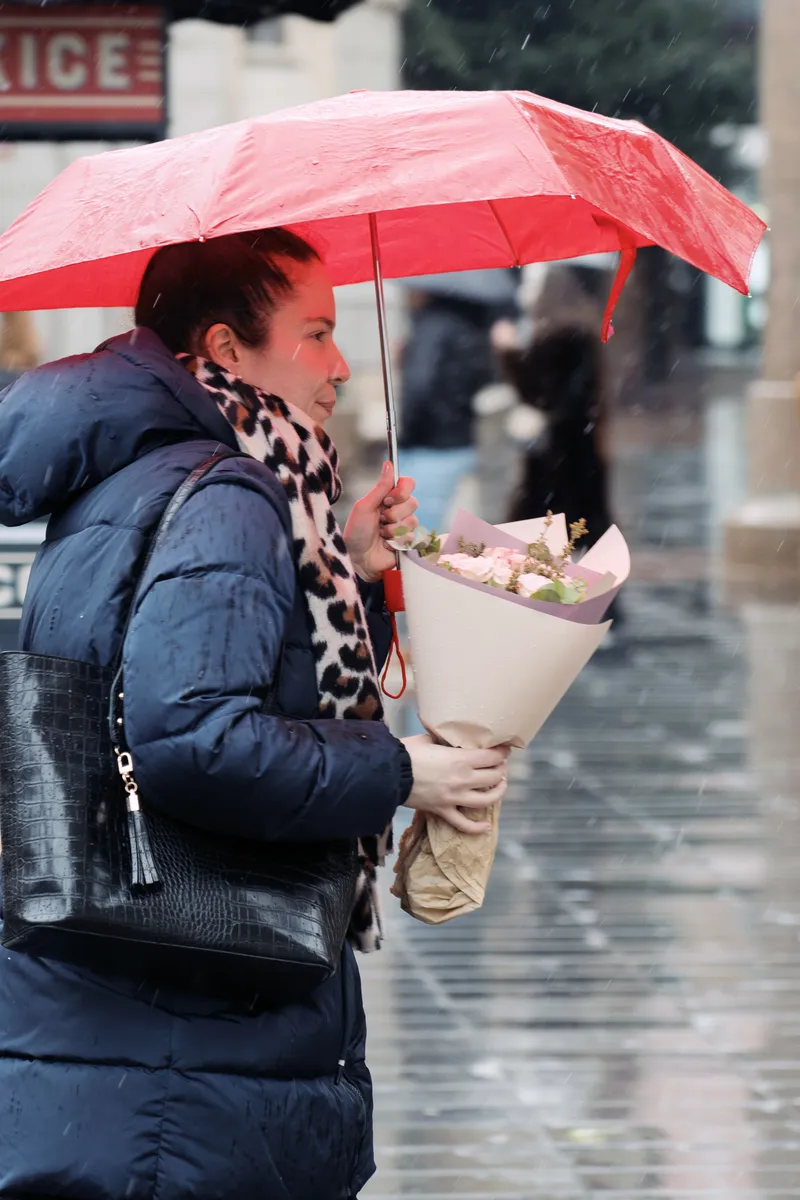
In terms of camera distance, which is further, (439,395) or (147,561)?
(439,395)

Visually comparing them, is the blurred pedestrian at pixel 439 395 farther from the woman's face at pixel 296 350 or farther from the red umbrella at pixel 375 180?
the woman's face at pixel 296 350

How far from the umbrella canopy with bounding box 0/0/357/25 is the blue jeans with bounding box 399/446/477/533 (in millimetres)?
4067

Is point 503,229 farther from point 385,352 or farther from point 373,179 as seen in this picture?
point 373,179

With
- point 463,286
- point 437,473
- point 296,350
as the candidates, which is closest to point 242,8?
point 296,350

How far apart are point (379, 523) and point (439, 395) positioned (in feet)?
23.2

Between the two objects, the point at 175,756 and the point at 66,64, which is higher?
the point at 175,756

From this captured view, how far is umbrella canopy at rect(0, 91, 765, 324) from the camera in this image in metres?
2.71

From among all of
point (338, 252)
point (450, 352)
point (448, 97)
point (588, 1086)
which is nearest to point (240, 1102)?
point (448, 97)

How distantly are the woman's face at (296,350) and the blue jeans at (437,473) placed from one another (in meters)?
7.05

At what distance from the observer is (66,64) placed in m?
5.75

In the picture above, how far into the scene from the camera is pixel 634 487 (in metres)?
23.3

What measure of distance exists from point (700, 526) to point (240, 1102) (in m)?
16.4

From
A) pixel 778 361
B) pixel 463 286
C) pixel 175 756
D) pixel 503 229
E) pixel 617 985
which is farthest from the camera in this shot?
pixel 778 361

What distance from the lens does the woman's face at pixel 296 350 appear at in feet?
9.30
